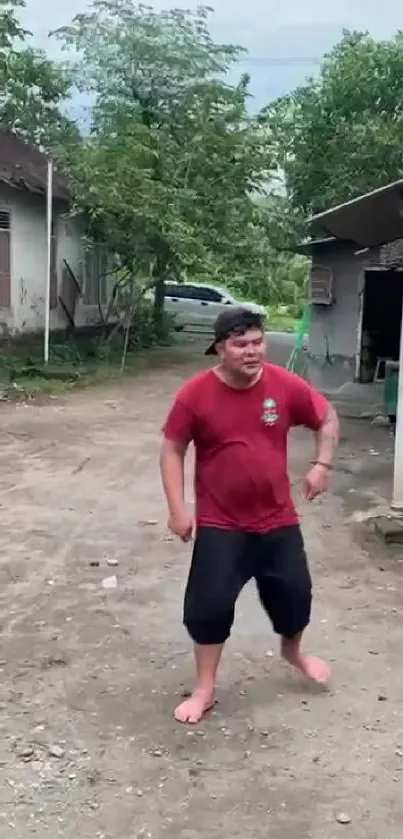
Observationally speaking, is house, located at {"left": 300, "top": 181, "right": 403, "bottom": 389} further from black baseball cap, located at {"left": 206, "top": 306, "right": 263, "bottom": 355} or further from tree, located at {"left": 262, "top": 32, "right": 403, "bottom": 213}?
black baseball cap, located at {"left": 206, "top": 306, "right": 263, "bottom": 355}

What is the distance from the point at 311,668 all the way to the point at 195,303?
2432cm

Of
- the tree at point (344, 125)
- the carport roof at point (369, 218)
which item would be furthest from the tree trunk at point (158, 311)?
the carport roof at point (369, 218)

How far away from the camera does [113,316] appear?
69.8 feet

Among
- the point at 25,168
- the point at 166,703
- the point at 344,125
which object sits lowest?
the point at 166,703

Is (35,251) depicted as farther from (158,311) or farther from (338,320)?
(158,311)

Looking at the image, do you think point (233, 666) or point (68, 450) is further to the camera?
point (68, 450)

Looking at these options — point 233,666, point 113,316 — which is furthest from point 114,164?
point 233,666

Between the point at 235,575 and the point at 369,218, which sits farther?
the point at 369,218

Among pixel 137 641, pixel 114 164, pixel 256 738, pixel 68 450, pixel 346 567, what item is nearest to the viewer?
pixel 256 738

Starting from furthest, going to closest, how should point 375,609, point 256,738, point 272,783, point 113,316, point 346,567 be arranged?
point 113,316 → point 346,567 → point 375,609 → point 256,738 → point 272,783

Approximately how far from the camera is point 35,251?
17625 mm

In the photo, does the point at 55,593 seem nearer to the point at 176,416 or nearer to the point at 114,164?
the point at 176,416

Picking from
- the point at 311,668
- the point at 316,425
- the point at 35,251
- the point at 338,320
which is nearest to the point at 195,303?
the point at 35,251

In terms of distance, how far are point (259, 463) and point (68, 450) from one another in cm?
617
